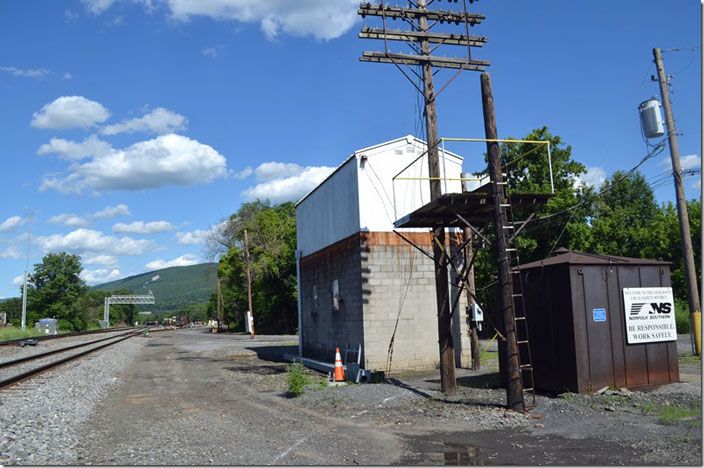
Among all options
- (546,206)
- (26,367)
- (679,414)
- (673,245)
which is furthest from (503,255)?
(673,245)

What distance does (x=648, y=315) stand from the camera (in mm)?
11086

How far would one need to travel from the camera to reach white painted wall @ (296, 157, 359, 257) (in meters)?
16.8

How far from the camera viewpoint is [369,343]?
1561cm

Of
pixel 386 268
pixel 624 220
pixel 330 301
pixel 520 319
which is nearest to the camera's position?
→ pixel 520 319

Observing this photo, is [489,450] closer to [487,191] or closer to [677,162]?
[487,191]

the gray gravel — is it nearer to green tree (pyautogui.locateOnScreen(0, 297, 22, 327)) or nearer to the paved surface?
the paved surface

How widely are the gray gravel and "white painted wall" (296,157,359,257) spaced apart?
27.3 feet

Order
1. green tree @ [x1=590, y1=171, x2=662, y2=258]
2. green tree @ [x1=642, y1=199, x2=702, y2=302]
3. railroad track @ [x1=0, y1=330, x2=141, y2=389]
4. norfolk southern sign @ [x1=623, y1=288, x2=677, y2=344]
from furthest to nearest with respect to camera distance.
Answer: green tree @ [x1=642, y1=199, x2=702, y2=302], green tree @ [x1=590, y1=171, x2=662, y2=258], railroad track @ [x1=0, y1=330, x2=141, y2=389], norfolk southern sign @ [x1=623, y1=288, x2=677, y2=344]

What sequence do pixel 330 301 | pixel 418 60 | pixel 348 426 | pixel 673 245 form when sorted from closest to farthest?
pixel 348 426
pixel 418 60
pixel 330 301
pixel 673 245

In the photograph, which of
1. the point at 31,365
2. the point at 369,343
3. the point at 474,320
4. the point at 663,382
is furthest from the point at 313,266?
the point at 663,382

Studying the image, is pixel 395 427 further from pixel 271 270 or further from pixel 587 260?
pixel 271 270

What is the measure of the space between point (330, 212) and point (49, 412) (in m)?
10.9

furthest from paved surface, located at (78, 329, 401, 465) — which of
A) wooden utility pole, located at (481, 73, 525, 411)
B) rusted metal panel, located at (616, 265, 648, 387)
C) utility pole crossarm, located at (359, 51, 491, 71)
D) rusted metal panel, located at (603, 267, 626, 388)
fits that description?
utility pole crossarm, located at (359, 51, 491, 71)

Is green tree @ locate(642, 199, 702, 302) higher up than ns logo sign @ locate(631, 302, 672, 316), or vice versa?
green tree @ locate(642, 199, 702, 302)
